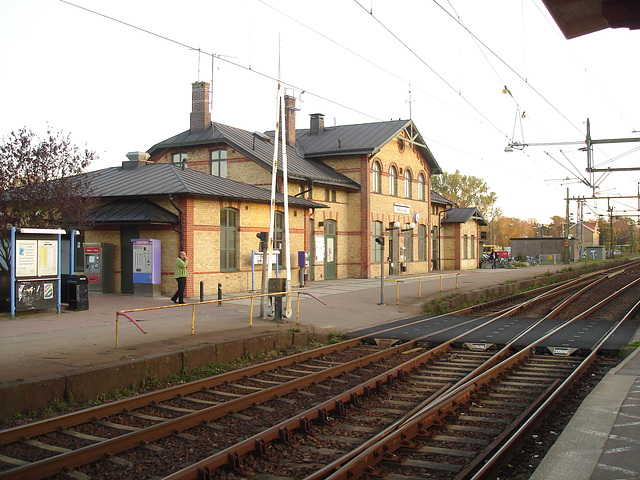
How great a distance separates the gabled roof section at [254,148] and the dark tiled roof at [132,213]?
23.5ft

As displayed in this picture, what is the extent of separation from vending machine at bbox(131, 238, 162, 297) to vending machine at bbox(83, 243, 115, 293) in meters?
1.41

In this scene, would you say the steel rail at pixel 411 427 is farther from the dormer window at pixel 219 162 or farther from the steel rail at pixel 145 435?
the dormer window at pixel 219 162

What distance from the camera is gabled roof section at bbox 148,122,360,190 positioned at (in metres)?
28.7

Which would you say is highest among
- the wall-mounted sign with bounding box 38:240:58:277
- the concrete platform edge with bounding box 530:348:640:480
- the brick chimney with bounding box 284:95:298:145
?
the brick chimney with bounding box 284:95:298:145

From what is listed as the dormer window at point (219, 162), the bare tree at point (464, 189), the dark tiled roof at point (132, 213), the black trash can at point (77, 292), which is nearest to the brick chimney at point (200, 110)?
the dormer window at point (219, 162)

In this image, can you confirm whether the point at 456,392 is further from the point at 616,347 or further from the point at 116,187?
the point at 116,187

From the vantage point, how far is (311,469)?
611cm

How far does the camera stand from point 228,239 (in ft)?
76.7

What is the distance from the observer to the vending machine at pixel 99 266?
21.8 meters

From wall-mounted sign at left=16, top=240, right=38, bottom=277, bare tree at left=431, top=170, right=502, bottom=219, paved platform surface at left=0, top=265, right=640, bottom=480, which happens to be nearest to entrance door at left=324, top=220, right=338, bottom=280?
paved platform surface at left=0, top=265, right=640, bottom=480

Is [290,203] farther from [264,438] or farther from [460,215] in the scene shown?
[460,215]

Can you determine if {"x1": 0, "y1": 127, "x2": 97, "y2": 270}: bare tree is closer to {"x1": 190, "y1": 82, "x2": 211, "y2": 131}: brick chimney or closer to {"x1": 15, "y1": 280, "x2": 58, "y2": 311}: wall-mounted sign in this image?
{"x1": 15, "y1": 280, "x2": 58, "y2": 311}: wall-mounted sign

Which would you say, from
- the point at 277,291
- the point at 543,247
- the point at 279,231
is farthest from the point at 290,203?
the point at 543,247

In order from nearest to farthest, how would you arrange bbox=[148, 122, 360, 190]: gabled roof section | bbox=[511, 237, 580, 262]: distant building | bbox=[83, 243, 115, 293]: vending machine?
bbox=[83, 243, 115, 293]: vending machine
bbox=[148, 122, 360, 190]: gabled roof section
bbox=[511, 237, 580, 262]: distant building
